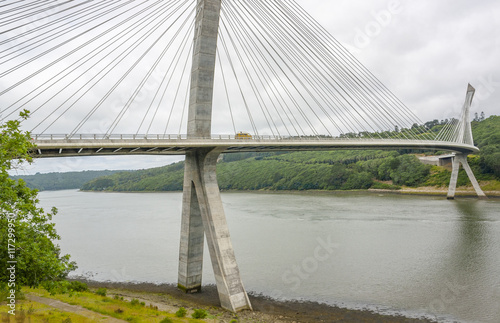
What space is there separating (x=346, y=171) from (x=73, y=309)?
84950 millimetres

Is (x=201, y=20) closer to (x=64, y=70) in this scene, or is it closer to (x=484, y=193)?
(x=64, y=70)

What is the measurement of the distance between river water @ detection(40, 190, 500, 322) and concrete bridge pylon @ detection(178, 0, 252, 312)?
3.41 meters

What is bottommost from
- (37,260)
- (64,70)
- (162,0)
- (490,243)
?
(490,243)

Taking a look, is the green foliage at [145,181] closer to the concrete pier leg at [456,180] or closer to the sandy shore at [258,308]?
the concrete pier leg at [456,180]

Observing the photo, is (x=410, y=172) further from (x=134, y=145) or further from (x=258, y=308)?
(x=134, y=145)

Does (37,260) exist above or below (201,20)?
below

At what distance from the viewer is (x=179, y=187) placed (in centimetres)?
12912

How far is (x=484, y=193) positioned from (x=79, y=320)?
75460mm

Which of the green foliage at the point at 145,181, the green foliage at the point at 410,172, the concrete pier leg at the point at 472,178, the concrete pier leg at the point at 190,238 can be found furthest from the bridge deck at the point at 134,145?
the green foliage at the point at 145,181

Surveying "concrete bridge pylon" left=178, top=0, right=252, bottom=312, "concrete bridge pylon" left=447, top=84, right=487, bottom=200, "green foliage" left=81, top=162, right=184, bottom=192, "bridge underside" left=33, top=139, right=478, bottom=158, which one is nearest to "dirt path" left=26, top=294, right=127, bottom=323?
"concrete bridge pylon" left=178, top=0, right=252, bottom=312

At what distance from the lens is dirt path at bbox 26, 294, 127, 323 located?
13.9 m

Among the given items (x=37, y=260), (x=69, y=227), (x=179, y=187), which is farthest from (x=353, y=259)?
(x=179, y=187)

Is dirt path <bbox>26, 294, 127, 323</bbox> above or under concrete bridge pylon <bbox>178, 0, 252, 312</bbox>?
under

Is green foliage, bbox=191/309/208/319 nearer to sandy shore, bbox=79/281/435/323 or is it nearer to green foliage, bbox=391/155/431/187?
sandy shore, bbox=79/281/435/323
